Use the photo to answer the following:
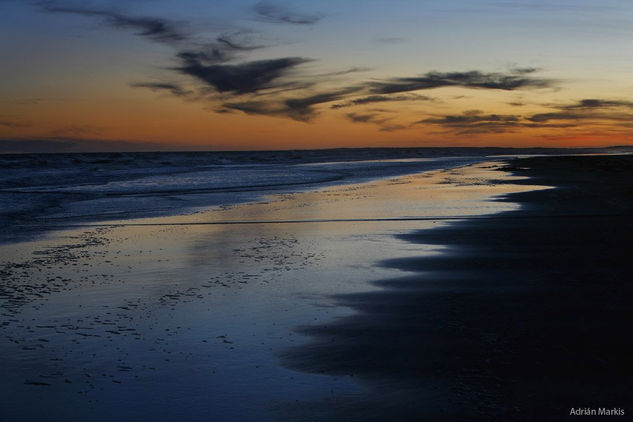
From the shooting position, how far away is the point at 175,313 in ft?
20.6

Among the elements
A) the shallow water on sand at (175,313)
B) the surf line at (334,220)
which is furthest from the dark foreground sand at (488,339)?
the surf line at (334,220)

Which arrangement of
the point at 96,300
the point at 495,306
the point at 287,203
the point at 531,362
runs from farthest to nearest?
the point at 287,203 → the point at 96,300 → the point at 495,306 → the point at 531,362

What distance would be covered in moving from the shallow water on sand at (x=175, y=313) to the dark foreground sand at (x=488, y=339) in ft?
1.02

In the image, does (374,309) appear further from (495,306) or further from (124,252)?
(124,252)

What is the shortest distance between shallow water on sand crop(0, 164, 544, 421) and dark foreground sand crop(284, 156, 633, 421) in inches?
12.2

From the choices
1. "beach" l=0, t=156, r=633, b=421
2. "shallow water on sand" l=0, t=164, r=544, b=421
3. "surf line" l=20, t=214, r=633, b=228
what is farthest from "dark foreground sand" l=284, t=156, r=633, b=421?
"surf line" l=20, t=214, r=633, b=228

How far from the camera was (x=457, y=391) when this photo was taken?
4.26 metres

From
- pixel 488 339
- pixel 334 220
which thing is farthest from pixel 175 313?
pixel 334 220

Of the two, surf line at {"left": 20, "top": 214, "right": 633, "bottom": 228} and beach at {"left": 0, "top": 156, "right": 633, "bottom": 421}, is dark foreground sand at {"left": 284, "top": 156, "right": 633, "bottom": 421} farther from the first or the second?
surf line at {"left": 20, "top": 214, "right": 633, "bottom": 228}

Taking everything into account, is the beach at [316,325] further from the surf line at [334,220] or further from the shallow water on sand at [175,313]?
the surf line at [334,220]

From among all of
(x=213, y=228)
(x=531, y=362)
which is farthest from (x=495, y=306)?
(x=213, y=228)

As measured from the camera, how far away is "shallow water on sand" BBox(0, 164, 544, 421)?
167 inches

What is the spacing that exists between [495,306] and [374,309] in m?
1.22

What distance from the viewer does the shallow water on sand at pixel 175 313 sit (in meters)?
4.24
